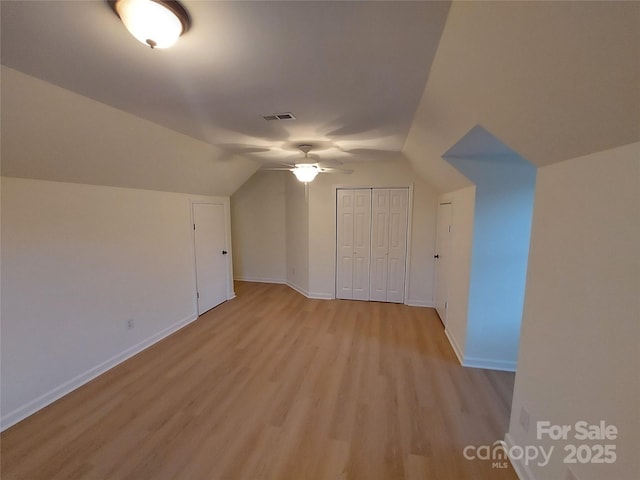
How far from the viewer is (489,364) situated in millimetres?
2822

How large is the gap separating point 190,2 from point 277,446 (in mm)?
2594

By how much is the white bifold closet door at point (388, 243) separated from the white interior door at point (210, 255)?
2707 mm

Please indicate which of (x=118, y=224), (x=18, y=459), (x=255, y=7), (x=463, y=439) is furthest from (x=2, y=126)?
(x=463, y=439)

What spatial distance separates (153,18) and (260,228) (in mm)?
4940

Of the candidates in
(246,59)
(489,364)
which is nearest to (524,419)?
(489,364)

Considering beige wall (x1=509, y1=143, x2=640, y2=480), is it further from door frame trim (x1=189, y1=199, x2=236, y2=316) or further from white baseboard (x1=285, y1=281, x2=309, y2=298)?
door frame trim (x1=189, y1=199, x2=236, y2=316)

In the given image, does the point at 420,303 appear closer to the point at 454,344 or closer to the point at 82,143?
the point at 454,344

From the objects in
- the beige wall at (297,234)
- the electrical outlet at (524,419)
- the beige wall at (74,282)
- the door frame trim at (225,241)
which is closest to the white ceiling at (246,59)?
the beige wall at (74,282)

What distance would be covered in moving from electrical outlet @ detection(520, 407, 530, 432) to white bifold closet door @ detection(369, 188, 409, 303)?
2.97m

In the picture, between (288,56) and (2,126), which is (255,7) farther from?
(2,126)

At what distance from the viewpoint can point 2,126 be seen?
164 cm

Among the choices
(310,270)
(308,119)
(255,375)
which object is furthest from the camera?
(310,270)

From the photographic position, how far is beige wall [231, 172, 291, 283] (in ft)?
18.8

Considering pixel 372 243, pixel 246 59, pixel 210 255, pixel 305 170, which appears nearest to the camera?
pixel 246 59
